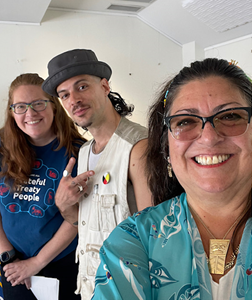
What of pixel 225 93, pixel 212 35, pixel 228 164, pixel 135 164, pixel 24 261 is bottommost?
pixel 24 261

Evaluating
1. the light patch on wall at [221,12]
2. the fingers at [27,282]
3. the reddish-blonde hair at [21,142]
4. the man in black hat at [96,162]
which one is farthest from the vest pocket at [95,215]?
the light patch on wall at [221,12]

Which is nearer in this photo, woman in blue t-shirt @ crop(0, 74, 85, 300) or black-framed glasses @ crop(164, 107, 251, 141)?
black-framed glasses @ crop(164, 107, 251, 141)

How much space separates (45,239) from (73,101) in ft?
3.22

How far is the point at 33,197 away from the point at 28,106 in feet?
2.07

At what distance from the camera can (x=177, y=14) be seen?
4453 millimetres

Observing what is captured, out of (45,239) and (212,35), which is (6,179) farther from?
(212,35)

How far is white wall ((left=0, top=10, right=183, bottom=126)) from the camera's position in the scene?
3.92m

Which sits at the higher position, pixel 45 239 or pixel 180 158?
pixel 180 158

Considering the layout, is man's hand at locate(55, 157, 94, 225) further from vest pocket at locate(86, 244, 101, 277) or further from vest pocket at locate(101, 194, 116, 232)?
vest pocket at locate(86, 244, 101, 277)

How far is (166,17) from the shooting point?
180 inches

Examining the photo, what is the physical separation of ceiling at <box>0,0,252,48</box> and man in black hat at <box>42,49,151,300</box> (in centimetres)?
191

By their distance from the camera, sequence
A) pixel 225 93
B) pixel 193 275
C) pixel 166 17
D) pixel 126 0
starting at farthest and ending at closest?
pixel 166 17 → pixel 126 0 → pixel 225 93 → pixel 193 275

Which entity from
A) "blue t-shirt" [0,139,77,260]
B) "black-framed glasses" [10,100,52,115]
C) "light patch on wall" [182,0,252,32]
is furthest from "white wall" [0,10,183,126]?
"blue t-shirt" [0,139,77,260]

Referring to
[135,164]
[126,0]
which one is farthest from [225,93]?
[126,0]
